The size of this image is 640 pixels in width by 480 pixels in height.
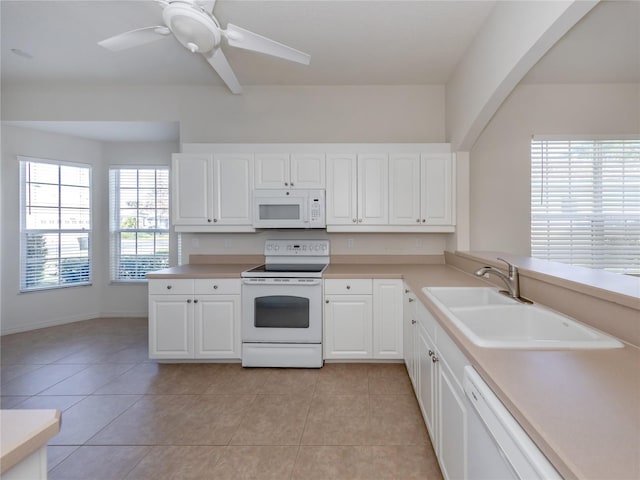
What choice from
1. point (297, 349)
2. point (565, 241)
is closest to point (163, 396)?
point (297, 349)

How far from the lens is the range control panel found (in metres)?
3.37

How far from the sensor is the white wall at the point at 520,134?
3248mm

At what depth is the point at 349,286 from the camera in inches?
109

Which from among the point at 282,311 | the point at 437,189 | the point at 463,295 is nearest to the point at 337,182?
the point at 437,189

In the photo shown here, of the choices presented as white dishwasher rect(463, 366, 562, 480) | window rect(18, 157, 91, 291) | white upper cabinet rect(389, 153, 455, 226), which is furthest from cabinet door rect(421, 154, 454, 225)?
window rect(18, 157, 91, 291)

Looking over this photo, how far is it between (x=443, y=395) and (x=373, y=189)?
209cm

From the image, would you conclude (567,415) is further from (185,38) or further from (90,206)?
(90,206)

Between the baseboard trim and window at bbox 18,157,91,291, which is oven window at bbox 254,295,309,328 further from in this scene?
window at bbox 18,157,91,291

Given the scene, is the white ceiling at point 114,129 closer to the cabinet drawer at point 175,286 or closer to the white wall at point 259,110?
the white wall at point 259,110

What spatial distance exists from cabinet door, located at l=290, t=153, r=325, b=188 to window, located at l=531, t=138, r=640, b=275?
7.59 ft

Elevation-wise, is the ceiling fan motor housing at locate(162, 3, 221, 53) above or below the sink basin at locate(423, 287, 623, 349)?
above

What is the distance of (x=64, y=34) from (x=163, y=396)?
10.2ft

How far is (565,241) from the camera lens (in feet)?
10.9

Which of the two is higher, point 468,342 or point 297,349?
point 468,342
